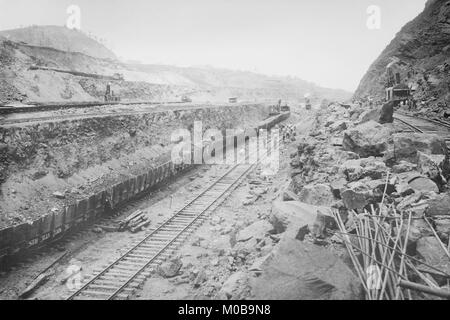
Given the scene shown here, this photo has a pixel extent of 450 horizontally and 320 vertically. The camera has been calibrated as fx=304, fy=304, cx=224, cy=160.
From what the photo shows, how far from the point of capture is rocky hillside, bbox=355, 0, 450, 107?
19.4 meters

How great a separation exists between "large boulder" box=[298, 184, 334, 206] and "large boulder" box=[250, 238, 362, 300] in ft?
10.5

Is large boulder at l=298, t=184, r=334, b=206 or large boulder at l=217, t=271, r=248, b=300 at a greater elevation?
large boulder at l=298, t=184, r=334, b=206

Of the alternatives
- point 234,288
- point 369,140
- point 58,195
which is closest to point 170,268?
point 234,288

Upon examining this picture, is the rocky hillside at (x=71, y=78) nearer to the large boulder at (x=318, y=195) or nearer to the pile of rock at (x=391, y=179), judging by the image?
the large boulder at (x=318, y=195)

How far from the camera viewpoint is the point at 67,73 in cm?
2886

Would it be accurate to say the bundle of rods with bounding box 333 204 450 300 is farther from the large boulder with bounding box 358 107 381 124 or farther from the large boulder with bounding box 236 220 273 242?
the large boulder with bounding box 358 107 381 124

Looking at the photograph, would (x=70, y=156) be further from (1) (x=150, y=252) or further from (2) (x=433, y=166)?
(2) (x=433, y=166)

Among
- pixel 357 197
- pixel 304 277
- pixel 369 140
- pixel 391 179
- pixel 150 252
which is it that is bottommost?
pixel 150 252

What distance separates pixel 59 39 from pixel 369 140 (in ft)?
271

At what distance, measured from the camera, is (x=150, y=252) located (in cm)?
1065

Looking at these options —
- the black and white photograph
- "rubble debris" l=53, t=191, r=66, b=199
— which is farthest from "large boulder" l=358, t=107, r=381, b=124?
"rubble debris" l=53, t=191, r=66, b=199

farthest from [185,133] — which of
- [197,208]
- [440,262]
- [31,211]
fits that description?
[440,262]

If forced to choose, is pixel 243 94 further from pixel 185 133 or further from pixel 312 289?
pixel 312 289

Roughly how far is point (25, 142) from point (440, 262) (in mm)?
14615
